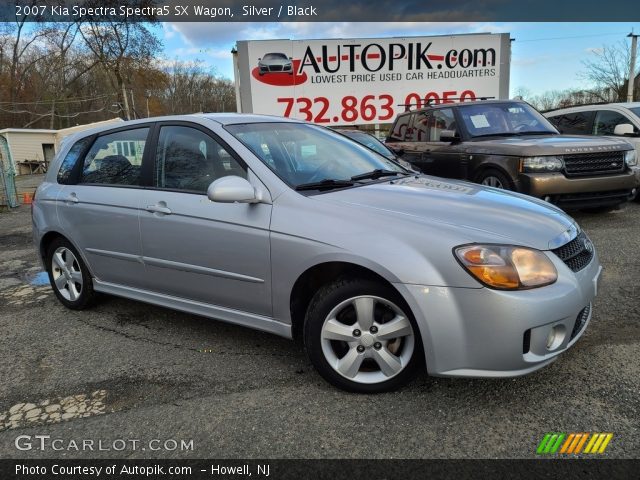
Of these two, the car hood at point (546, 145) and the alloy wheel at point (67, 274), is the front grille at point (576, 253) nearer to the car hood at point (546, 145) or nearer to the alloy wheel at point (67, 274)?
the car hood at point (546, 145)

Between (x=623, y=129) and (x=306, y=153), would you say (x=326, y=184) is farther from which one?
(x=623, y=129)

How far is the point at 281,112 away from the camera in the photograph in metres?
14.5

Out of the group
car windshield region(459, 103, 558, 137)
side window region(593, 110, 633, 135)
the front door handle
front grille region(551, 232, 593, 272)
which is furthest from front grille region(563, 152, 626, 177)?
the front door handle

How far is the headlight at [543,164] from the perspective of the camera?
6.12 m

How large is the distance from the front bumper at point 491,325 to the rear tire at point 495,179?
13.5 feet

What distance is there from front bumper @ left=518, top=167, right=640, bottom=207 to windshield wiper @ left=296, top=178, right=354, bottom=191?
3.75m

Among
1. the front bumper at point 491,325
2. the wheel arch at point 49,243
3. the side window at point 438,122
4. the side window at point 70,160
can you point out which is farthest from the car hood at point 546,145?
the wheel arch at point 49,243

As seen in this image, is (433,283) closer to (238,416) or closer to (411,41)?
(238,416)

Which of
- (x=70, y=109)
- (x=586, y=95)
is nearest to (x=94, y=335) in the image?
(x=586, y=95)

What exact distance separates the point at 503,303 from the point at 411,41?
13433mm

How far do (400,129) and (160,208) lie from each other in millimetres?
6221

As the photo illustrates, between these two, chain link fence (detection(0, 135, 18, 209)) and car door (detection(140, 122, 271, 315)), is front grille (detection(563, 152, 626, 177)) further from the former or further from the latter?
chain link fence (detection(0, 135, 18, 209))

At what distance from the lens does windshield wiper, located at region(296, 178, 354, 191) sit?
3053 mm

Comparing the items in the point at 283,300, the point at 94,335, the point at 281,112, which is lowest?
the point at 94,335
